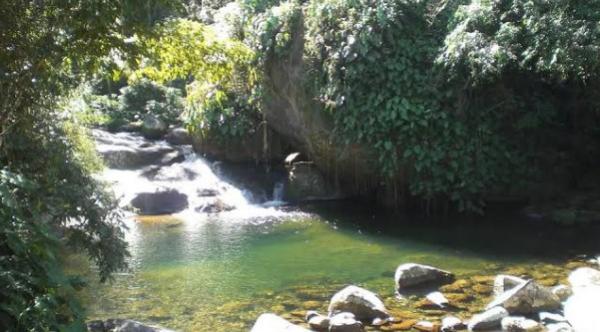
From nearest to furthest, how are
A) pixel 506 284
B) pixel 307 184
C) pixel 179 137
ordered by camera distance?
pixel 506 284 < pixel 307 184 < pixel 179 137

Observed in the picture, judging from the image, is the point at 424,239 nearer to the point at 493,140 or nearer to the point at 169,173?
the point at 493,140

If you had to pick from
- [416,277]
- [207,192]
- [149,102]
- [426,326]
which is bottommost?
[426,326]

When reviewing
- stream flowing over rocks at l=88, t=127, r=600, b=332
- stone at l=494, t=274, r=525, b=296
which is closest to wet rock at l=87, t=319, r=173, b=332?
stream flowing over rocks at l=88, t=127, r=600, b=332

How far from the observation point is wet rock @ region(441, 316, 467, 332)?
7648 millimetres

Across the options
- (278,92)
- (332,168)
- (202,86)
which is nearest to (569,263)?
(332,168)

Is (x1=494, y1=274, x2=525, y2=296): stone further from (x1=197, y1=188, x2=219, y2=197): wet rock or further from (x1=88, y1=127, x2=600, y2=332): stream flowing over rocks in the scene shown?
(x1=197, y1=188, x2=219, y2=197): wet rock

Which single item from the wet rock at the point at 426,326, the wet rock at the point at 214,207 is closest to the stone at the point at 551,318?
the wet rock at the point at 426,326

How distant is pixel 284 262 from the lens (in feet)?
36.1

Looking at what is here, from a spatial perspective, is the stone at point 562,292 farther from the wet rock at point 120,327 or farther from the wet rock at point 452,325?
the wet rock at point 120,327

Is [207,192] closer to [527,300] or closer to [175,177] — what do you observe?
[175,177]

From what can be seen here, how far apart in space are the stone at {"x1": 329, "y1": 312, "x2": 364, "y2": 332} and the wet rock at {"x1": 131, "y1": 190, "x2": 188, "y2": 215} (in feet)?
27.6

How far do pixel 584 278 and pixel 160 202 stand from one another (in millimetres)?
9615

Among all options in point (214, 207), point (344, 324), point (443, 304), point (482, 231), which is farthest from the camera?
point (214, 207)

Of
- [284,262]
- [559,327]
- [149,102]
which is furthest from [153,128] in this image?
[559,327]
